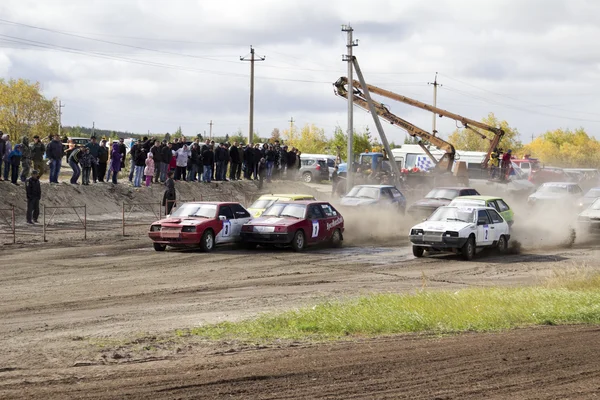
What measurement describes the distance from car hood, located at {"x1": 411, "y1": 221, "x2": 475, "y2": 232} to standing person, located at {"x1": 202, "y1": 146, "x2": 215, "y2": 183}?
16.2 metres

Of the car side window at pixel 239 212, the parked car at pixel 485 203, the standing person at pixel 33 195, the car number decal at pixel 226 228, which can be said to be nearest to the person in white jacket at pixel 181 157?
the standing person at pixel 33 195

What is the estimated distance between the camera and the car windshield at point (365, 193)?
33594 mm

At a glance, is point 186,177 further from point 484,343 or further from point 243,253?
point 484,343

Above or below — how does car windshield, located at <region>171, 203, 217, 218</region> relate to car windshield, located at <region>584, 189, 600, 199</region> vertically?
below

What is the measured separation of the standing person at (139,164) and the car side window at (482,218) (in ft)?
50.0

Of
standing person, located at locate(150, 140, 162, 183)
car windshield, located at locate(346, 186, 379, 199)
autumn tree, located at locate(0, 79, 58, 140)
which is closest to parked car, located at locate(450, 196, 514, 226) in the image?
car windshield, located at locate(346, 186, 379, 199)

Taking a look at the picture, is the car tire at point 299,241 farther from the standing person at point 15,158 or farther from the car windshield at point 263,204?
the standing person at point 15,158

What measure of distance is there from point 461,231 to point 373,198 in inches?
393

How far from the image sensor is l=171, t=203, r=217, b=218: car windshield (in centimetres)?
2478

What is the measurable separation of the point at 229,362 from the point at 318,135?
116664 mm

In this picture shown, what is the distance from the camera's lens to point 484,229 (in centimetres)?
2480

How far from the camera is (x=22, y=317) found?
14.2 m

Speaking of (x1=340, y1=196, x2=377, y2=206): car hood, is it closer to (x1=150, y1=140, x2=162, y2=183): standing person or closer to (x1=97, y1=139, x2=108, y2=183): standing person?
(x1=150, y1=140, x2=162, y2=183): standing person

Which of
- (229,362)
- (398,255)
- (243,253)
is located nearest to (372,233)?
(398,255)
